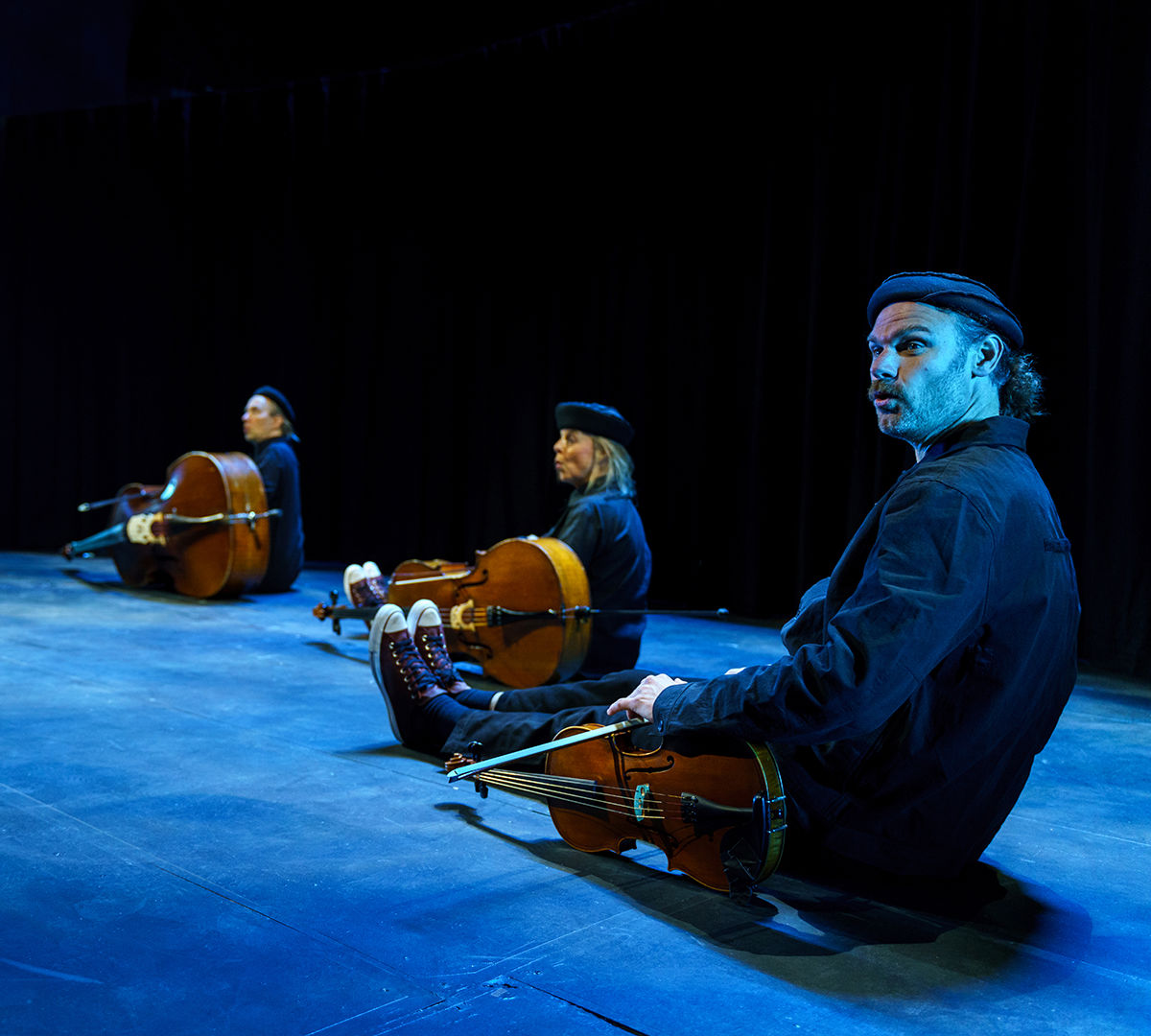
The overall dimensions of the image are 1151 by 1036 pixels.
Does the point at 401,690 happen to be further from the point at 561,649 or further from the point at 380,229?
the point at 380,229

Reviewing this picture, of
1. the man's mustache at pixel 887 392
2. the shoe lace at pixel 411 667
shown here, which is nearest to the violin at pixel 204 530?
the shoe lace at pixel 411 667

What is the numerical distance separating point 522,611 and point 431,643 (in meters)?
0.90

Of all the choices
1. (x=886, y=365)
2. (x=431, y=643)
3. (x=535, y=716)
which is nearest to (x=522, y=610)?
(x=431, y=643)

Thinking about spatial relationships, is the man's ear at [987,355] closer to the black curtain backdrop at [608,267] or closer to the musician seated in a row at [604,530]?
the musician seated in a row at [604,530]

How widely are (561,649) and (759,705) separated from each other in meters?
2.10

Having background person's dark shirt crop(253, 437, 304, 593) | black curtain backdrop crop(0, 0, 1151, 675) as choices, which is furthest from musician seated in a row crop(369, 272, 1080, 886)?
background person's dark shirt crop(253, 437, 304, 593)

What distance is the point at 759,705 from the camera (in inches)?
76.3

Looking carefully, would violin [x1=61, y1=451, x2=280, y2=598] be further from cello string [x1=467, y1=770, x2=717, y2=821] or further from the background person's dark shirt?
cello string [x1=467, y1=770, x2=717, y2=821]

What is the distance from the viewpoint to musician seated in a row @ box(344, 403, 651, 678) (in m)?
4.23

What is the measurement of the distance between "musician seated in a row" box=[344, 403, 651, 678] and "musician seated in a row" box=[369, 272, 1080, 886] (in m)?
1.95

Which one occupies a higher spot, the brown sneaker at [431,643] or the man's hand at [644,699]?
the man's hand at [644,699]

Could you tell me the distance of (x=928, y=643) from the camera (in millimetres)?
1849

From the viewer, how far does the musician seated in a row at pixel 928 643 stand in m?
1.86

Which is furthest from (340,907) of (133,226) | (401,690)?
(133,226)
